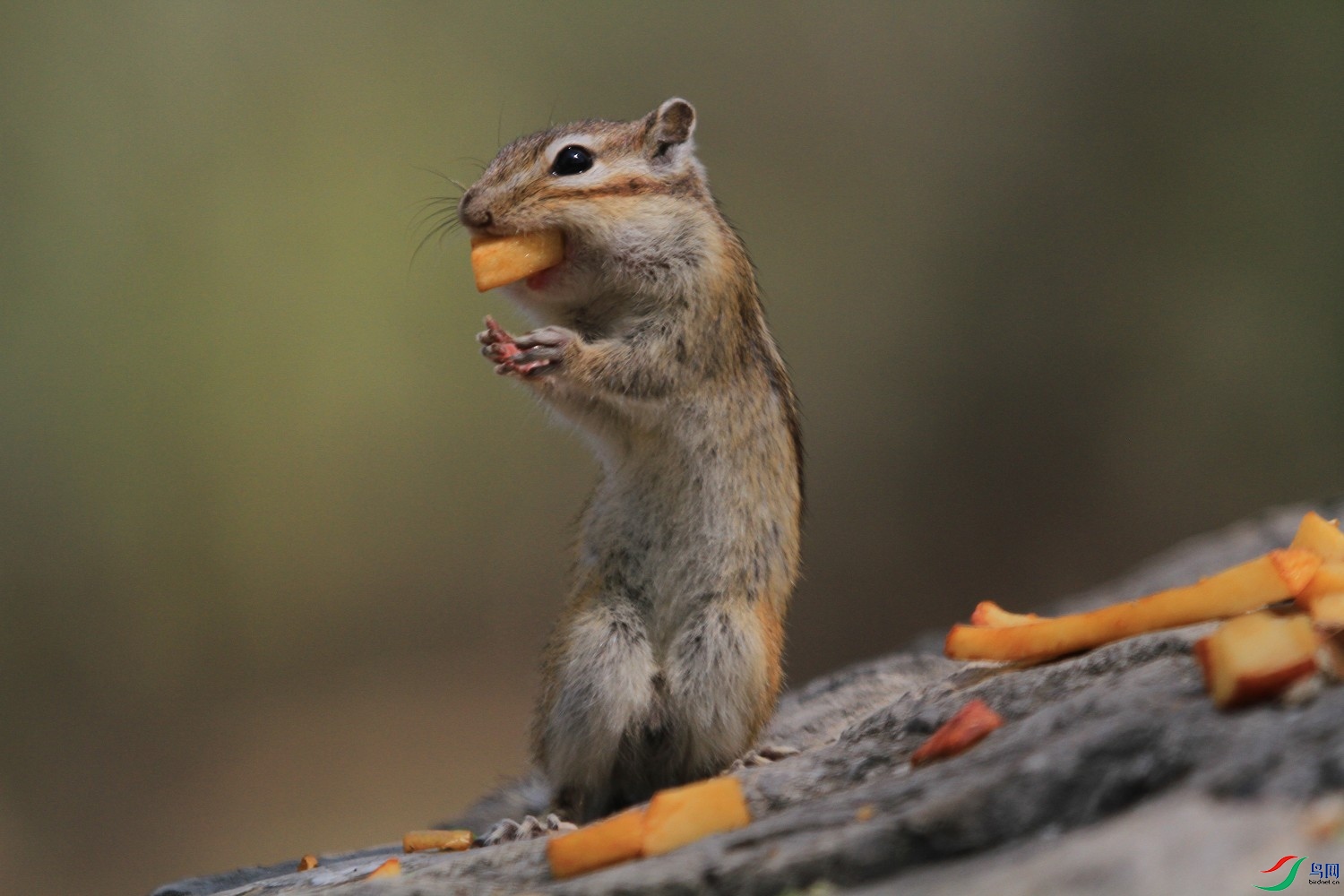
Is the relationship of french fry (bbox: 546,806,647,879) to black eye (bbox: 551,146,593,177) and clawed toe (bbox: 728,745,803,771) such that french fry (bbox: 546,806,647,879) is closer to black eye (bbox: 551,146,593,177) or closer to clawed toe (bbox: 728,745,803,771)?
clawed toe (bbox: 728,745,803,771)

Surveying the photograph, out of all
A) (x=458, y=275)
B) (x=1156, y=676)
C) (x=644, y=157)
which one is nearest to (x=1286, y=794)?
(x=1156, y=676)

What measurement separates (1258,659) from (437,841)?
1736mm

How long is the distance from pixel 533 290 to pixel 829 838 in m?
1.70

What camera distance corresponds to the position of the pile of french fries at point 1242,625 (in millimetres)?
1701

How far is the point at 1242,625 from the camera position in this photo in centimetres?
177

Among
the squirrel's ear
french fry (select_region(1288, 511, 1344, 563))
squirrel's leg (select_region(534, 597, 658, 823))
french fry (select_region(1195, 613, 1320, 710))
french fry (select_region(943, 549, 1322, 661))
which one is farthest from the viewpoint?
the squirrel's ear

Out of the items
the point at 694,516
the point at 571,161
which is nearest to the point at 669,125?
the point at 571,161

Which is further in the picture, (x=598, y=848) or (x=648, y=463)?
(x=648, y=463)

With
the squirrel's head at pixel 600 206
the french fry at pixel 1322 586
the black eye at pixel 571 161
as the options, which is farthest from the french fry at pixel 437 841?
the french fry at pixel 1322 586

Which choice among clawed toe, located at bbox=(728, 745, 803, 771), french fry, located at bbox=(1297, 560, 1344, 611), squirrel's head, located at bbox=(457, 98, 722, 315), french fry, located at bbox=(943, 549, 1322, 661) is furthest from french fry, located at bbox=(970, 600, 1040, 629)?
squirrel's head, located at bbox=(457, 98, 722, 315)

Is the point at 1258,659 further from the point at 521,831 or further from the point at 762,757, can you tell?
the point at 521,831

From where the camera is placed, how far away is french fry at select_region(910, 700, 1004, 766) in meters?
2.02

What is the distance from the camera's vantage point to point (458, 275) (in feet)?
21.3

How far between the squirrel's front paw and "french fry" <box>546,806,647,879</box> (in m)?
1.09
